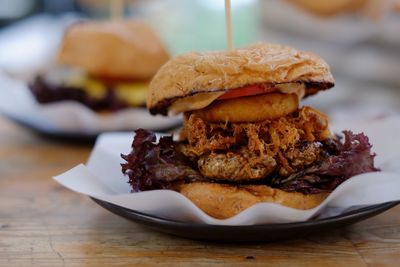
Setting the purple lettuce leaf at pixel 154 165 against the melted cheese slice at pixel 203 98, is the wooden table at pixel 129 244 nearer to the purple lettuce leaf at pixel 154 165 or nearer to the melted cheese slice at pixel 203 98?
the purple lettuce leaf at pixel 154 165

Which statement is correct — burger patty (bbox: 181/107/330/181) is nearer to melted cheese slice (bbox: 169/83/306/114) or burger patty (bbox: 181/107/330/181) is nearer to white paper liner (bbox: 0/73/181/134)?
melted cheese slice (bbox: 169/83/306/114)

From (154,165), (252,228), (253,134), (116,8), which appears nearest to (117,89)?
(116,8)

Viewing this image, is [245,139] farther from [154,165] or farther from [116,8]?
[116,8]

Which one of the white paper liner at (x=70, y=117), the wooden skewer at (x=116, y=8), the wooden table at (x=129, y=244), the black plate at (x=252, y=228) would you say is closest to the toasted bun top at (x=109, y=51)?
the wooden skewer at (x=116, y=8)

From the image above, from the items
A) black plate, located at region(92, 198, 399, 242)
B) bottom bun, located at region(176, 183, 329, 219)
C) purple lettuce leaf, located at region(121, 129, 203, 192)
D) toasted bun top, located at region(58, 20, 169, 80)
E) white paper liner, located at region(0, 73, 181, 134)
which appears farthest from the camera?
toasted bun top, located at region(58, 20, 169, 80)

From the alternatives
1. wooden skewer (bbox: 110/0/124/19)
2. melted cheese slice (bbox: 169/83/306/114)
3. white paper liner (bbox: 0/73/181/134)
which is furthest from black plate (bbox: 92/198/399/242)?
wooden skewer (bbox: 110/0/124/19)

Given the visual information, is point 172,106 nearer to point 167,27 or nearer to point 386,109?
point 386,109

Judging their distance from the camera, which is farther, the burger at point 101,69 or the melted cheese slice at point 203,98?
the burger at point 101,69
